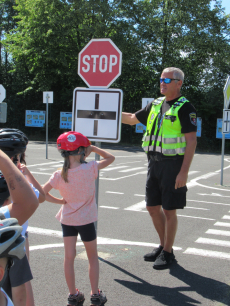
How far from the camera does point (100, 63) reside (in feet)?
14.4

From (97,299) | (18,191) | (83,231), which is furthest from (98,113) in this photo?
(18,191)

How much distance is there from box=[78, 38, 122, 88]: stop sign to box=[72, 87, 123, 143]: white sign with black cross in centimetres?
17

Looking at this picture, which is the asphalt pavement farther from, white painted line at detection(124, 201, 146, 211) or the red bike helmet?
the red bike helmet

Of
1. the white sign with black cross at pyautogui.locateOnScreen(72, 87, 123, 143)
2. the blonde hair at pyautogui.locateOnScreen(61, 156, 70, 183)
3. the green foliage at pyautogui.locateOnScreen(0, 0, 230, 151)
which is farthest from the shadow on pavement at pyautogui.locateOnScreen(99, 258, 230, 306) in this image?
the green foliage at pyautogui.locateOnScreen(0, 0, 230, 151)

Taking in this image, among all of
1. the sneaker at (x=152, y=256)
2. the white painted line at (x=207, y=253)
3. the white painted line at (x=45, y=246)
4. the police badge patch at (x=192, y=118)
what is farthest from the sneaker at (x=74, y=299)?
the police badge patch at (x=192, y=118)

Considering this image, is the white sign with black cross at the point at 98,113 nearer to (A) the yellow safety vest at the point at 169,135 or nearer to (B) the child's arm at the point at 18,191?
(A) the yellow safety vest at the point at 169,135

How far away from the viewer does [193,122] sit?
12.9ft

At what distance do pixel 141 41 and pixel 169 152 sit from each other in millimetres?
24931

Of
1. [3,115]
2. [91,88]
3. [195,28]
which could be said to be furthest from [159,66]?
[91,88]

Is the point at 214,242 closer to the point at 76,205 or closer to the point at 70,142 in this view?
the point at 76,205

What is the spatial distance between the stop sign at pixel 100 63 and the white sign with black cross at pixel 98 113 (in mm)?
175

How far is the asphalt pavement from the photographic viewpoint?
3438 mm

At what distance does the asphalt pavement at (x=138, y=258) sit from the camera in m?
3.44

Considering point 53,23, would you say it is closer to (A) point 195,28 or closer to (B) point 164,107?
(A) point 195,28
